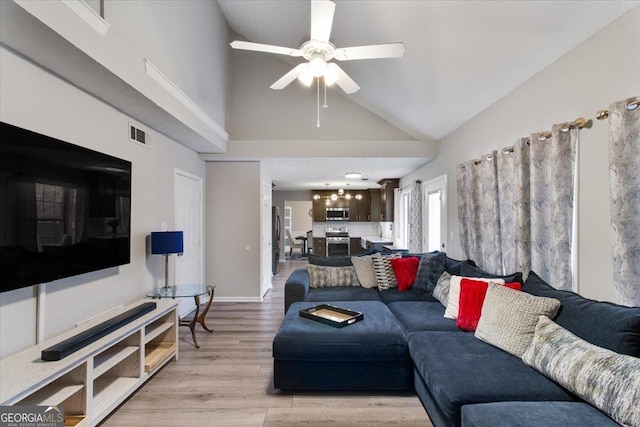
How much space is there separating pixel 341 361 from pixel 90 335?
1724mm

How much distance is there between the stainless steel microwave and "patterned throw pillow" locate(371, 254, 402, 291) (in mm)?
5643

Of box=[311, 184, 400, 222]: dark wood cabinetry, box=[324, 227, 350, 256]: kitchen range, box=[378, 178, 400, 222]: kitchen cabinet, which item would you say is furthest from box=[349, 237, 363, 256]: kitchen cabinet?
box=[378, 178, 400, 222]: kitchen cabinet

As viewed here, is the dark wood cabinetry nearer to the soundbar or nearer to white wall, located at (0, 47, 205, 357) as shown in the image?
white wall, located at (0, 47, 205, 357)

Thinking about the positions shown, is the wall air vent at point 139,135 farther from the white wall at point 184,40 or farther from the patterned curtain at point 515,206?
the patterned curtain at point 515,206

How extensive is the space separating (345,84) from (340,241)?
23.0ft

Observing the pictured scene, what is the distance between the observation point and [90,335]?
6.48 ft

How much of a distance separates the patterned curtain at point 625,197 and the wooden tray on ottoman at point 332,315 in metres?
1.73

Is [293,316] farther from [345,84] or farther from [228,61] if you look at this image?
[228,61]

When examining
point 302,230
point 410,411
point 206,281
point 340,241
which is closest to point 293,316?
point 410,411

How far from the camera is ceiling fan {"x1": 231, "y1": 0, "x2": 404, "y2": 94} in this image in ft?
6.80

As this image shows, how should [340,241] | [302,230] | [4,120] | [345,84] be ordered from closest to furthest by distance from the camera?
[4,120] < [345,84] < [340,241] < [302,230]

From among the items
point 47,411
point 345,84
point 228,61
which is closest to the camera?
point 47,411

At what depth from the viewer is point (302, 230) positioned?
39.6 ft

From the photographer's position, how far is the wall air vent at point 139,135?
294 centimetres
